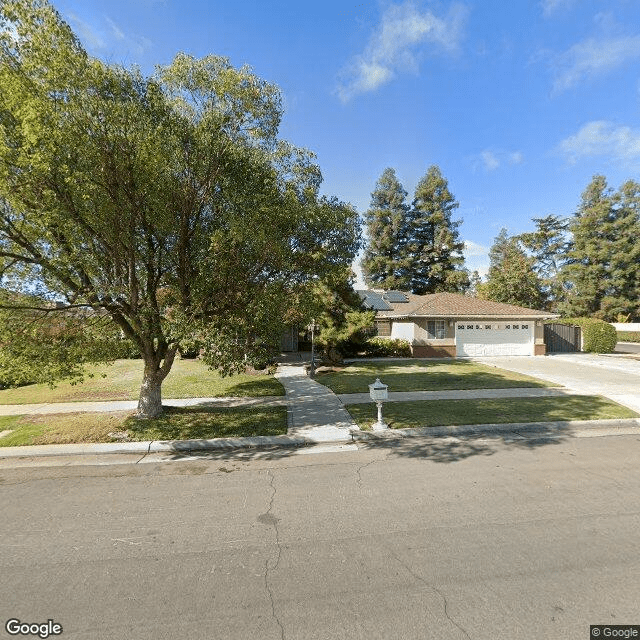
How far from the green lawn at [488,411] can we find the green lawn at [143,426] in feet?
7.78

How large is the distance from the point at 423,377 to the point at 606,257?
36.0m

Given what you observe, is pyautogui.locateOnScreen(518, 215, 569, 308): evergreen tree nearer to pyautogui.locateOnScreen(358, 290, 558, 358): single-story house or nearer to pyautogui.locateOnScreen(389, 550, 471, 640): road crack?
pyautogui.locateOnScreen(358, 290, 558, 358): single-story house

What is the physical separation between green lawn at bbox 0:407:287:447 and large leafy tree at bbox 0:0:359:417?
785mm

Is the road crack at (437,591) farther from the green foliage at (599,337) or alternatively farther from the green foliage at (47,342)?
the green foliage at (599,337)

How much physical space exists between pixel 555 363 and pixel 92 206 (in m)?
20.6

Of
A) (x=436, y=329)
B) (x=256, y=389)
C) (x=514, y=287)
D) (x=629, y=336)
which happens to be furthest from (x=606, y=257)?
(x=256, y=389)

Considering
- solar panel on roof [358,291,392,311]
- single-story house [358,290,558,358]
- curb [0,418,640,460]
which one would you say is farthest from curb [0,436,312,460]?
solar panel on roof [358,291,392,311]

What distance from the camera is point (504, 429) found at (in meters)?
7.72

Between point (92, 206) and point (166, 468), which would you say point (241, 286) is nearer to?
point (92, 206)

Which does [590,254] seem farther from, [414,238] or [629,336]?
[414,238]

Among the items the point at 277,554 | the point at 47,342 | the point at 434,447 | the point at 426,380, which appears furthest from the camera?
the point at 426,380

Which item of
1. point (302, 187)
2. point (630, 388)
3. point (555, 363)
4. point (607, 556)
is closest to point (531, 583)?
point (607, 556)

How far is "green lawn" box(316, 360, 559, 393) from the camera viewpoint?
12.1 metres

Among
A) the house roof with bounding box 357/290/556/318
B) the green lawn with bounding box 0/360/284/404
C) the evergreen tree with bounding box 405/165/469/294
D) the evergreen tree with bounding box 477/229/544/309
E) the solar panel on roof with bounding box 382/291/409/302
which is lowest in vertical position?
the green lawn with bounding box 0/360/284/404
